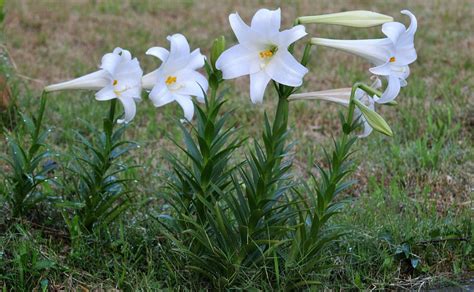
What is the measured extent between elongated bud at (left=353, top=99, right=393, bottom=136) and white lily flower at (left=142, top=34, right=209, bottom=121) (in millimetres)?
667

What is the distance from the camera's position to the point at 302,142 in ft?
17.6

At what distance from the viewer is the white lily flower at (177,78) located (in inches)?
125

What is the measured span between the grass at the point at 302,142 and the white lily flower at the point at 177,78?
561 mm

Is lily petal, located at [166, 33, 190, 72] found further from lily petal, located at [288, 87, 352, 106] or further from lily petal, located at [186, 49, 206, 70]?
lily petal, located at [288, 87, 352, 106]

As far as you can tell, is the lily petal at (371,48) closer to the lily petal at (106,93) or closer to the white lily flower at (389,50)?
the white lily flower at (389,50)

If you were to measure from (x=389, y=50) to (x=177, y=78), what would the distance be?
2.82 feet

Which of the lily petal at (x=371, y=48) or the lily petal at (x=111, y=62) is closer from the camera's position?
the lily petal at (x=371, y=48)

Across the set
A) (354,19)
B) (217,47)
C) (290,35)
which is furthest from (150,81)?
(354,19)

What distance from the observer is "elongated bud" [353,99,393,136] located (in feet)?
9.40

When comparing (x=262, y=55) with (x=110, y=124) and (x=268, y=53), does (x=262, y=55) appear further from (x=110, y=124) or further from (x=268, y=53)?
(x=110, y=124)

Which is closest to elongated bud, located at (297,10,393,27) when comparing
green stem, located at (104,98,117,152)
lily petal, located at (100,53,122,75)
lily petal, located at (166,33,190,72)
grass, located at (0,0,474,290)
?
lily petal, located at (166,33,190,72)

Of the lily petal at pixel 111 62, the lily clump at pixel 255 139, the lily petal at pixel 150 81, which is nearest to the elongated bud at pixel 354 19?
the lily clump at pixel 255 139

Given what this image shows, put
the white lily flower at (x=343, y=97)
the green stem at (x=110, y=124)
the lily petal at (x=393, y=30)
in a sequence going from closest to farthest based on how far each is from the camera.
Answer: the lily petal at (x=393, y=30) < the white lily flower at (x=343, y=97) < the green stem at (x=110, y=124)

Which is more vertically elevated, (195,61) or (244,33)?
(244,33)
